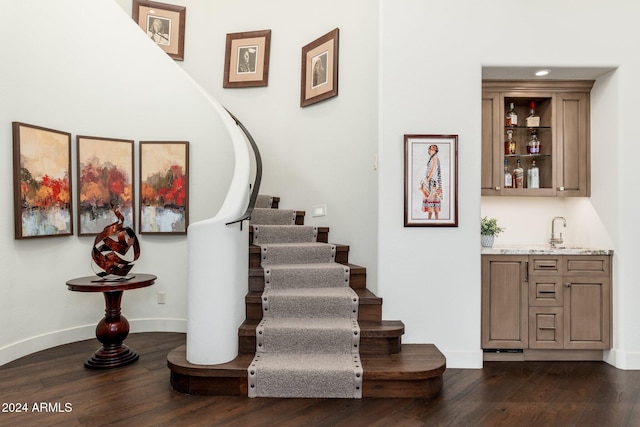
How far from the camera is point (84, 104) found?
12.7ft

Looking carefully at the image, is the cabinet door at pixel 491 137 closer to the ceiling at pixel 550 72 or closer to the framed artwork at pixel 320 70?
the ceiling at pixel 550 72

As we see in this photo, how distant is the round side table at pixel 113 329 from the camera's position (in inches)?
125

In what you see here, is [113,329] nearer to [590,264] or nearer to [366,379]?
[366,379]

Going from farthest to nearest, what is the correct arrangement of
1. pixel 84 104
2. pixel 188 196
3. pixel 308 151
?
pixel 308 151, pixel 188 196, pixel 84 104

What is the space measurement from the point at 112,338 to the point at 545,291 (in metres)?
3.76

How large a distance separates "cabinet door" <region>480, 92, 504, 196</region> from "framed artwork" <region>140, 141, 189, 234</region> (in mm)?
3031

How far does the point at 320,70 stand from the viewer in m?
4.64

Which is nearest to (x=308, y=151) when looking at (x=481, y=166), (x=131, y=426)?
(x=481, y=166)

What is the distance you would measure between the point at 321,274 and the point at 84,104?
9.52 feet

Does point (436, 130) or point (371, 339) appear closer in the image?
point (371, 339)

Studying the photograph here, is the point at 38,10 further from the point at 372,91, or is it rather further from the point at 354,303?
the point at 354,303

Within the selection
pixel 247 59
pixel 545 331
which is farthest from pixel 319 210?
pixel 545 331

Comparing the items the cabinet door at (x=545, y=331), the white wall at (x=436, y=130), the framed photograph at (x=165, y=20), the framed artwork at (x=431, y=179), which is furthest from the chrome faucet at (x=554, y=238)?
the framed photograph at (x=165, y=20)

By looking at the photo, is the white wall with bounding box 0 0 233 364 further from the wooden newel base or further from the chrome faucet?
the chrome faucet
